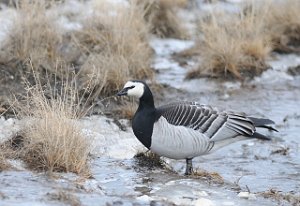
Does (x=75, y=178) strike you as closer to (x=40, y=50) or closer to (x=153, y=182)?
(x=153, y=182)

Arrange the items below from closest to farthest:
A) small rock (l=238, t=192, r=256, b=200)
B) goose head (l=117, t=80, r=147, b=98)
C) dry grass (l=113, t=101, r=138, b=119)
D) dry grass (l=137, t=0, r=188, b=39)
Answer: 1. small rock (l=238, t=192, r=256, b=200)
2. goose head (l=117, t=80, r=147, b=98)
3. dry grass (l=113, t=101, r=138, b=119)
4. dry grass (l=137, t=0, r=188, b=39)

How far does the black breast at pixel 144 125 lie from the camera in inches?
304

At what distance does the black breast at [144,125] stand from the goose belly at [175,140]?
2.0 inches

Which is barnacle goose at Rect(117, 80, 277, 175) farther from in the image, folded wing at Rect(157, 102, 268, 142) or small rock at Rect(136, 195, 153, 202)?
small rock at Rect(136, 195, 153, 202)

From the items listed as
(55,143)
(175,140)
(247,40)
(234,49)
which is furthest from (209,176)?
(247,40)

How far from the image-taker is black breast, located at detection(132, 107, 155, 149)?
771 cm

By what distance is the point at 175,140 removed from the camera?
7.63 meters

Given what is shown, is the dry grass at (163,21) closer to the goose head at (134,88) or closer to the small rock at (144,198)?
the goose head at (134,88)

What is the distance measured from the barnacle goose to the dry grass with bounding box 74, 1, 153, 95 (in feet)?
7.46

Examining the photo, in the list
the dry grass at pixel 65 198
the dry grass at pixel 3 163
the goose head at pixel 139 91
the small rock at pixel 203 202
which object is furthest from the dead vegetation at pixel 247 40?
the dry grass at pixel 65 198

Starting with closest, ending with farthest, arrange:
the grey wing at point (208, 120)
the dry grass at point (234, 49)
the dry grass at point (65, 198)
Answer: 1. the dry grass at point (65, 198)
2. the grey wing at point (208, 120)
3. the dry grass at point (234, 49)

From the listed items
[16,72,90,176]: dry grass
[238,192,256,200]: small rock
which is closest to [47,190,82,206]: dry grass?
[16,72,90,176]: dry grass

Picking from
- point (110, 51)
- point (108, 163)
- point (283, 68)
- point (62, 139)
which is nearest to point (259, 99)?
point (283, 68)

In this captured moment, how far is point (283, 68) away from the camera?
→ 12953mm
